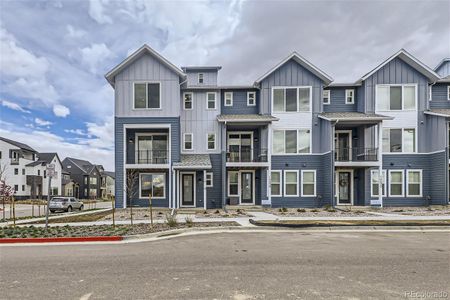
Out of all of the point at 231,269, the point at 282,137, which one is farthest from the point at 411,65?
the point at 231,269

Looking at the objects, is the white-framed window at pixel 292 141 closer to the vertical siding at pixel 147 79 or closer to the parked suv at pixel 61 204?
the vertical siding at pixel 147 79

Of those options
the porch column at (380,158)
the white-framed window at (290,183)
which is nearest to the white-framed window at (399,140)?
the porch column at (380,158)

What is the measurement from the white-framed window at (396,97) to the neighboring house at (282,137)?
78 mm

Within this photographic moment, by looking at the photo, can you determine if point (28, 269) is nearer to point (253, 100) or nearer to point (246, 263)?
point (246, 263)

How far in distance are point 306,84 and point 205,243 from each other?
1592cm

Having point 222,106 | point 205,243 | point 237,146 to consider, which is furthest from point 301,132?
point 205,243

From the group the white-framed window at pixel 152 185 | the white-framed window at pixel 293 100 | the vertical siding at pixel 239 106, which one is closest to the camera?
the white-framed window at pixel 152 185

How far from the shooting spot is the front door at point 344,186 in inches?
798

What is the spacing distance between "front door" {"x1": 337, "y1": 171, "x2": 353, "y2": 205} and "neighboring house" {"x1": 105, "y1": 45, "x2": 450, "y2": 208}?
79 mm

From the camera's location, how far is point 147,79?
1911cm

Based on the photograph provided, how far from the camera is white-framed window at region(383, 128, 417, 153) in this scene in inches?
780

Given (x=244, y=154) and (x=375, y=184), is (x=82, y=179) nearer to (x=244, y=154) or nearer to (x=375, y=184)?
(x=244, y=154)

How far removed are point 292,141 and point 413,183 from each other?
9.69 metres

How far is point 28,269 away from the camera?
6.06 meters
